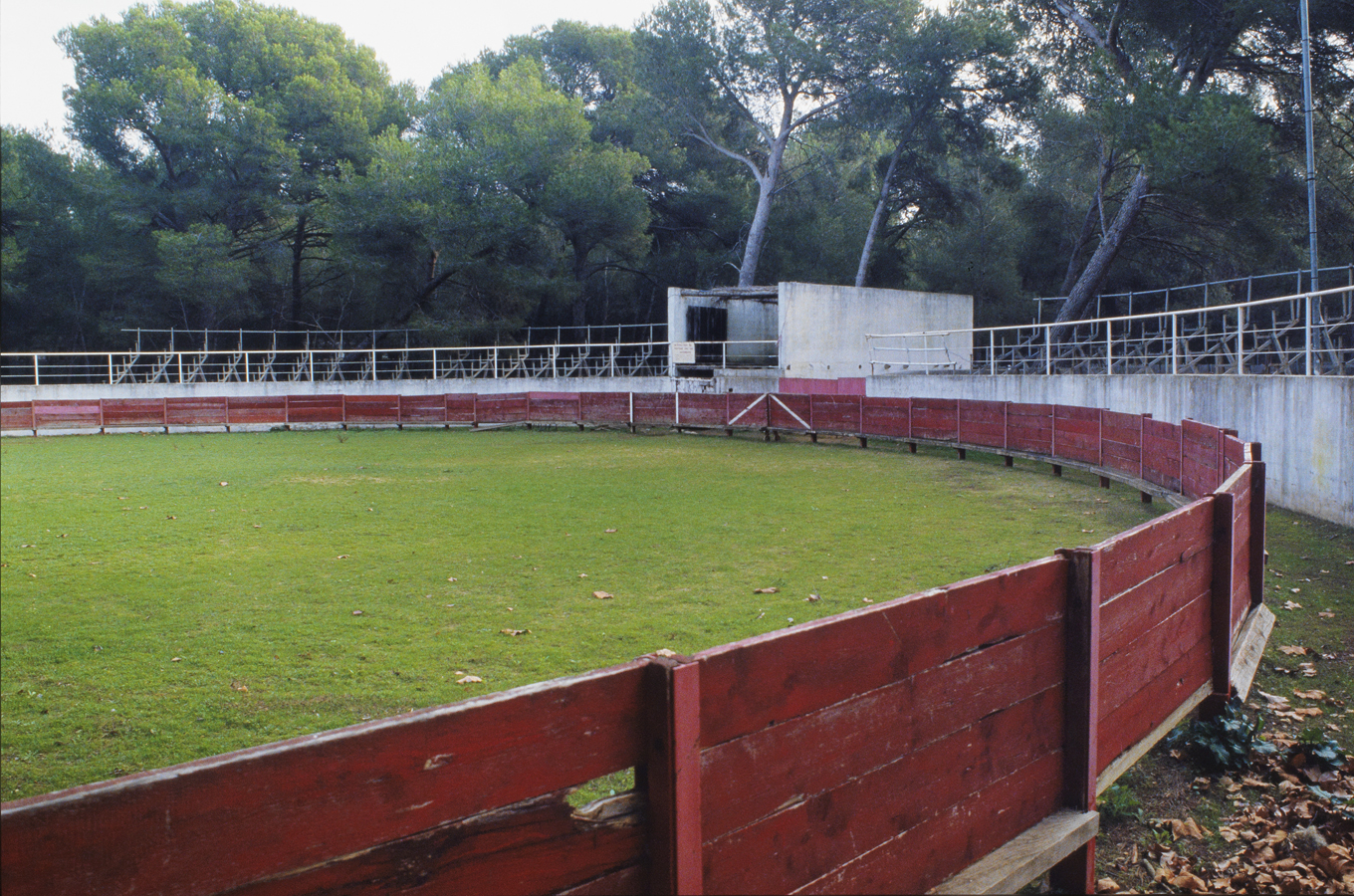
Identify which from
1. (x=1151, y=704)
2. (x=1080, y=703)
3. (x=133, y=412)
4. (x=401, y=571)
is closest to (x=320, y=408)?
(x=133, y=412)

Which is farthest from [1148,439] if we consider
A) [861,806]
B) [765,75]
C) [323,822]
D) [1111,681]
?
[765,75]

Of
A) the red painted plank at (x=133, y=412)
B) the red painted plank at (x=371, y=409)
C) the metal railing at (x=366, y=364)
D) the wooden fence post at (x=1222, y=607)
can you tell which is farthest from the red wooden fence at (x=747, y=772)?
the metal railing at (x=366, y=364)

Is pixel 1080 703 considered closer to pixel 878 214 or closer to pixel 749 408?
pixel 749 408

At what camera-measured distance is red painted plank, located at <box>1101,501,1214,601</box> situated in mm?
3930

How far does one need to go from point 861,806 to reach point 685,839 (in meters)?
0.74

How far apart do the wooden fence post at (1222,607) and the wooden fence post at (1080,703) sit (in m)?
2.04

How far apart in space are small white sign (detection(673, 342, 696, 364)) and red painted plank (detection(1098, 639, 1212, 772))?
1061 inches

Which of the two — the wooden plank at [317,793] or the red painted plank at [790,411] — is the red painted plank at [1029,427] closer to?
the red painted plank at [790,411]

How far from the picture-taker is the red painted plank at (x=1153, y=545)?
12.9 ft

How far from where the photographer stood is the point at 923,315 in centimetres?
3391

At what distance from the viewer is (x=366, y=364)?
136 feet

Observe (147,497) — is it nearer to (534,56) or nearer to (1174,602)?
(1174,602)

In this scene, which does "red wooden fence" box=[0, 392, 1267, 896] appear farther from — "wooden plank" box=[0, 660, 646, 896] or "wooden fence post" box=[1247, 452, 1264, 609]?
"wooden fence post" box=[1247, 452, 1264, 609]

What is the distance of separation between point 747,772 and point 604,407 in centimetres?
2741
